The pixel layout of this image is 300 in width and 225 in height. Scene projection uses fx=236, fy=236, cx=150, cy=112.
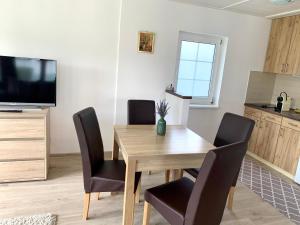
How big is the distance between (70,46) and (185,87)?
76.2 inches

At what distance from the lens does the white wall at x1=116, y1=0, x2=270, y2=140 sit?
11.2 feet

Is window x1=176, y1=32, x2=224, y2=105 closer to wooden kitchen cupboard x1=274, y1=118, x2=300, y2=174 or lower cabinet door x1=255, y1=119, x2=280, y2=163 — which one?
lower cabinet door x1=255, y1=119, x2=280, y2=163

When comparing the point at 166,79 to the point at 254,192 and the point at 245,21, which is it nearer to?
the point at 245,21

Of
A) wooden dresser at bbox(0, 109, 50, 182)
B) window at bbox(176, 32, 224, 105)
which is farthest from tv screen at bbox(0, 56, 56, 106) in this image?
window at bbox(176, 32, 224, 105)

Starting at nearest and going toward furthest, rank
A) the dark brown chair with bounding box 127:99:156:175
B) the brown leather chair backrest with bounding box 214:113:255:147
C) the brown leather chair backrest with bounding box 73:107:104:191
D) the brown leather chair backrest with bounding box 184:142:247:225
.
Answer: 1. the brown leather chair backrest with bounding box 184:142:247:225
2. the brown leather chair backrest with bounding box 73:107:104:191
3. the brown leather chair backrest with bounding box 214:113:255:147
4. the dark brown chair with bounding box 127:99:156:175

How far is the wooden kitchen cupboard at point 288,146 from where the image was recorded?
132 inches

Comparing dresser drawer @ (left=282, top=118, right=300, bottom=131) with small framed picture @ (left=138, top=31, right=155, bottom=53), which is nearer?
dresser drawer @ (left=282, top=118, right=300, bottom=131)

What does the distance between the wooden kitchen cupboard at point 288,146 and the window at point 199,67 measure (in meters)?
1.15

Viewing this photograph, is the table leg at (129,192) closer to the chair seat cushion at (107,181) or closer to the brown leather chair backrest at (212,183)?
the chair seat cushion at (107,181)

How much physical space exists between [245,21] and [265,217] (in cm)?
303

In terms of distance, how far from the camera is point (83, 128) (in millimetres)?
1924

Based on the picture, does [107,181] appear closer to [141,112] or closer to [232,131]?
[141,112]

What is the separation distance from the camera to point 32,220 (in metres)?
Answer: 2.06

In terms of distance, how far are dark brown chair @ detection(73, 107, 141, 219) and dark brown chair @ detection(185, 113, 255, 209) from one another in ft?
2.60
